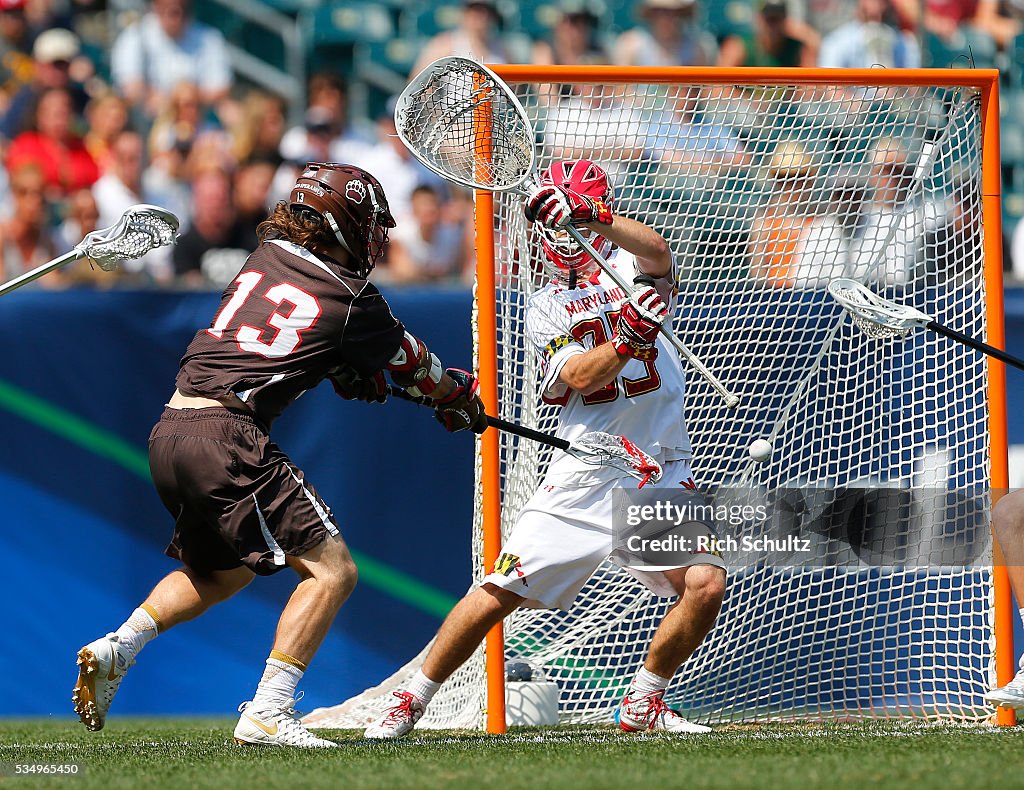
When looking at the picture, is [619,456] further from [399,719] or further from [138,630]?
[138,630]

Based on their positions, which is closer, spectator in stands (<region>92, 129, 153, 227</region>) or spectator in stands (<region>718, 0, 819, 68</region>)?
spectator in stands (<region>92, 129, 153, 227</region>)

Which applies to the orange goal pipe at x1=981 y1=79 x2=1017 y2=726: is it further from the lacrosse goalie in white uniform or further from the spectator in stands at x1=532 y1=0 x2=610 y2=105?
the spectator in stands at x1=532 y1=0 x2=610 y2=105

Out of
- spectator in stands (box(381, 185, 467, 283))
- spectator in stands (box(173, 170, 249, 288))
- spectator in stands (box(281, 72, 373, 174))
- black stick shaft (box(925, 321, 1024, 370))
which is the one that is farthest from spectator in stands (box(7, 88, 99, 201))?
black stick shaft (box(925, 321, 1024, 370))

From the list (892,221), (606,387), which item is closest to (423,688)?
(606,387)

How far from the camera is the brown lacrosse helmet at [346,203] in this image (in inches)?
149

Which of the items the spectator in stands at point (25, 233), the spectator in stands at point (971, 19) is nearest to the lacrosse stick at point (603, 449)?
the spectator in stands at point (25, 233)

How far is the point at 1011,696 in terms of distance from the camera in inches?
150

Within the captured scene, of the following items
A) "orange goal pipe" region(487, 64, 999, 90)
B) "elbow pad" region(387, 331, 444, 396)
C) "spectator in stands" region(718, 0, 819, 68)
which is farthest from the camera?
"spectator in stands" region(718, 0, 819, 68)

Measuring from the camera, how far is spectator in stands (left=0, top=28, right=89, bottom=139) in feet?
24.1

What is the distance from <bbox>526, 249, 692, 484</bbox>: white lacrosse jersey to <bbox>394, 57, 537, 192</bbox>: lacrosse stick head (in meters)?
0.42

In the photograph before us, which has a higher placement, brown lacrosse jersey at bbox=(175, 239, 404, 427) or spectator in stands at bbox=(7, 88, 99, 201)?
spectator in stands at bbox=(7, 88, 99, 201)

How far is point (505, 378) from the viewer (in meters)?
4.66

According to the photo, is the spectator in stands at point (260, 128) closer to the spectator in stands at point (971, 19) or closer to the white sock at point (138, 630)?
the spectator in stands at point (971, 19)

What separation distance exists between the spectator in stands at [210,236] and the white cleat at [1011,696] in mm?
3874
